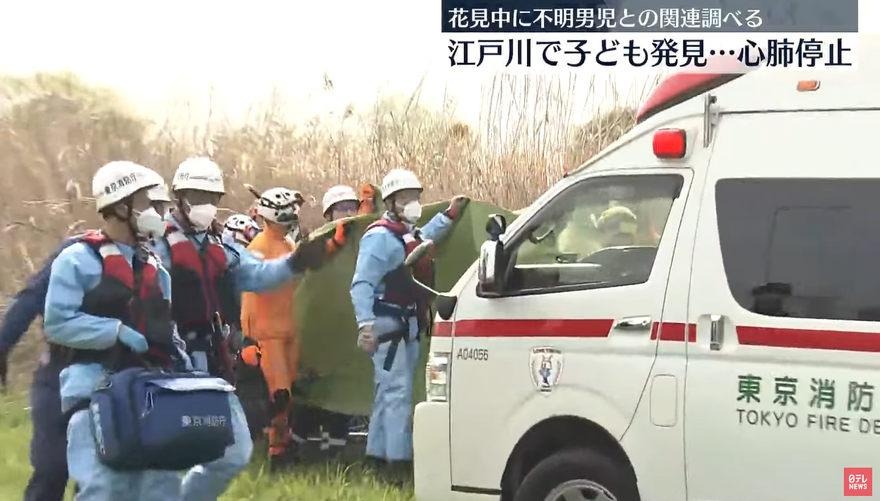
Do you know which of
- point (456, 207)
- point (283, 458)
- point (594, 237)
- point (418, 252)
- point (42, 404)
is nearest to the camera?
point (594, 237)

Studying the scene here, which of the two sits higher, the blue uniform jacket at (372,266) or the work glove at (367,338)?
the blue uniform jacket at (372,266)

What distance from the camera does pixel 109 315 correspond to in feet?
18.2

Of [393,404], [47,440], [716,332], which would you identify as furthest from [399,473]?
[716,332]

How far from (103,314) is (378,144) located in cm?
357

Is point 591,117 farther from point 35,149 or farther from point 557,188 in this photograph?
point 35,149

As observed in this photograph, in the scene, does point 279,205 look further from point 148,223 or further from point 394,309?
point 148,223

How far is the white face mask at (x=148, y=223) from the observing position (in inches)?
222

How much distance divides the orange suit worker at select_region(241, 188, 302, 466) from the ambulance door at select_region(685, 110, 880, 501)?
139 inches

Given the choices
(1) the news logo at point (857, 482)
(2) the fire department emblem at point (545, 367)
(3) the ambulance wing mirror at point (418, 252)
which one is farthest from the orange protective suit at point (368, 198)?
(1) the news logo at point (857, 482)

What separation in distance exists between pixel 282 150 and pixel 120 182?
3.77 meters

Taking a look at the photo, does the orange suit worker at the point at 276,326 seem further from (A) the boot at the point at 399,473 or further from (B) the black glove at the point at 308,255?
(A) the boot at the point at 399,473

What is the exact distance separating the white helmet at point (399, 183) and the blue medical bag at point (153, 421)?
8.69 ft

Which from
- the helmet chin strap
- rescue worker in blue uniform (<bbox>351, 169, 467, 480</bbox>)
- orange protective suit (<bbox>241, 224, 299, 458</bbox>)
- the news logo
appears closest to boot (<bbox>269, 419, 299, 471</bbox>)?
orange protective suit (<bbox>241, 224, 299, 458</bbox>)
